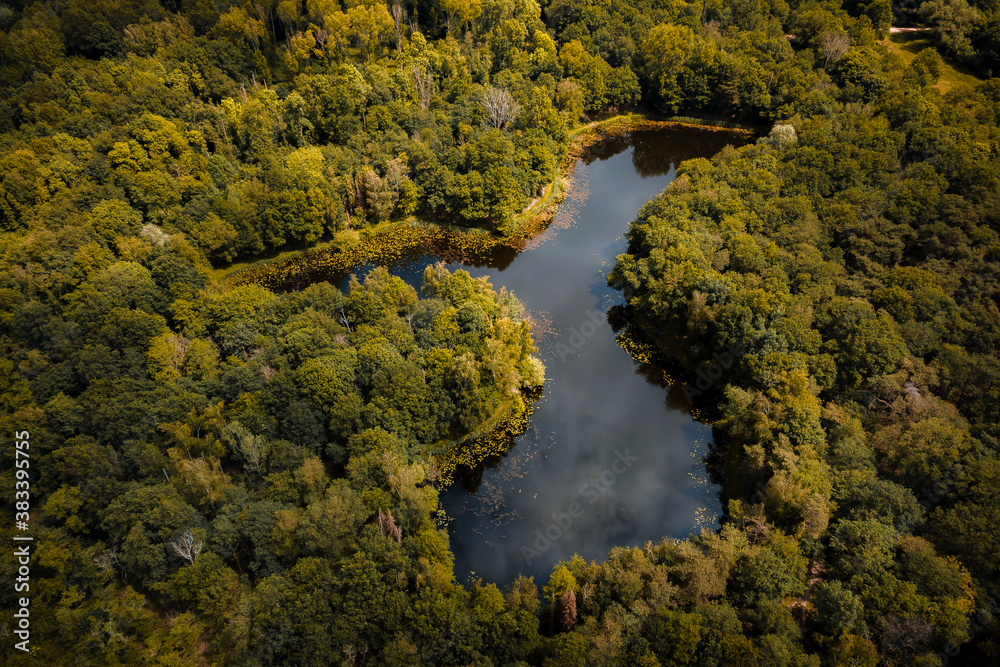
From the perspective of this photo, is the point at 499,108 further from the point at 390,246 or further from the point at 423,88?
the point at 390,246

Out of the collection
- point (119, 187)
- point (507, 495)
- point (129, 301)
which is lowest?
point (507, 495)

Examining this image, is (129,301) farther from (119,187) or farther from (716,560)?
(716,560)

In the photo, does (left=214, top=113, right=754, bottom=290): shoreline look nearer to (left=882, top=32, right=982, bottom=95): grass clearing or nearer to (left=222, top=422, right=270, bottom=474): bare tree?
(left=222, top=422, right=270, bottom=474): bare tree

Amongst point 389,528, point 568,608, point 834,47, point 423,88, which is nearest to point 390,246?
point 423,88

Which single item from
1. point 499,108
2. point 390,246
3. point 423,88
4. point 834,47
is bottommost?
point 390,246

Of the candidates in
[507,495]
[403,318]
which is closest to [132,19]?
[403,318]

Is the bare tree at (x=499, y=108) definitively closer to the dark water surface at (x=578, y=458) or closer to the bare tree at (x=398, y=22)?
the bare tree at (x=398, y=22)
